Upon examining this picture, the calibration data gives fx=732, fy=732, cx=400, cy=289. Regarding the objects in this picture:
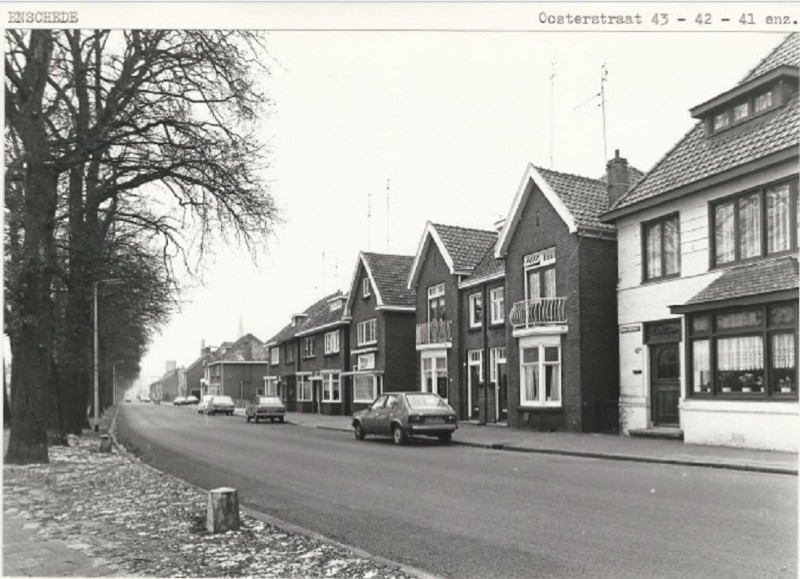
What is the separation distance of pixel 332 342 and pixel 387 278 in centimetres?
876

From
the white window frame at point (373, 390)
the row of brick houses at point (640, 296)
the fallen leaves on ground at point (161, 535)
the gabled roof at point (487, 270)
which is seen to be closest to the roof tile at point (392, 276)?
the row of brick houses at point (640, 296)

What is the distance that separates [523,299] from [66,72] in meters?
17.3

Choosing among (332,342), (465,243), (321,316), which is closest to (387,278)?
(465,243)

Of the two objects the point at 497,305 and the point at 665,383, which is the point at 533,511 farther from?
the point at 497,305

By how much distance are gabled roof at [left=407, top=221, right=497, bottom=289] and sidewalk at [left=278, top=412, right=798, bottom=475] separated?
9.02 meters

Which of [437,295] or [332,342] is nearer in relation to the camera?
[437,295]

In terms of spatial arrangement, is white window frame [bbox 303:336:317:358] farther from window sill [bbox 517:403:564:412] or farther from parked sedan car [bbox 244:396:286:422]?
window sill [bbox 517:403:564:412]

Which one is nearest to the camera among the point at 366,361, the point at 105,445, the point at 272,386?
the point at 105,445

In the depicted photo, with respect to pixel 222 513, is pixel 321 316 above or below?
above

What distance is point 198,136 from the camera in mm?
13703

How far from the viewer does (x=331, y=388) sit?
45.2m

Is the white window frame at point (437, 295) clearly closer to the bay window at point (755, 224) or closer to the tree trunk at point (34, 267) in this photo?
the bay window at point (755, 224)

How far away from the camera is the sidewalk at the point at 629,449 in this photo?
13.5m

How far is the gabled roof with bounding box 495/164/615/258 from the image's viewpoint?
75.0 ft
